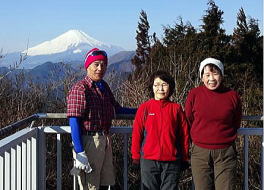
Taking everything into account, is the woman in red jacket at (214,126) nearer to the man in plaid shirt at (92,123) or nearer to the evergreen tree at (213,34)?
the man in plaid shirt at (92,123)

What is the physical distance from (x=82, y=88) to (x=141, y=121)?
0.45 meters

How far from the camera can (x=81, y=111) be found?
117 inches

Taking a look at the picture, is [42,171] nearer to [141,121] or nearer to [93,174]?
[93,174]

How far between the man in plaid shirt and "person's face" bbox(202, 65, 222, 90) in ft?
2.25

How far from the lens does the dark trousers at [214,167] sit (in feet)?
9.80

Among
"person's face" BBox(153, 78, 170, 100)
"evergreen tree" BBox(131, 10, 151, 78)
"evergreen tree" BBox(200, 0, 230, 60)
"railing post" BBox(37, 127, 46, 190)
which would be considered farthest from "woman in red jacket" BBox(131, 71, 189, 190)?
"evergreen tree" BBox(131, 10, 151, 78)

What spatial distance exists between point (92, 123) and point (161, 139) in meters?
0.47

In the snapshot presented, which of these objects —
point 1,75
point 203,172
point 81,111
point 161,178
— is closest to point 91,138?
point 81,111

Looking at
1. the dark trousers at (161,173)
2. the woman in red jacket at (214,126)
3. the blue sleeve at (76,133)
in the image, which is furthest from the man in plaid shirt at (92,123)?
the woman in red jacket at (214,126)

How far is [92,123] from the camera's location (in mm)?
3041

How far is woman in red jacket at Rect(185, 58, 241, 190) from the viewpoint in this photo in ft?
9.71

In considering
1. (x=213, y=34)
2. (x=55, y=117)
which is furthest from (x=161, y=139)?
(x=213, y=34)

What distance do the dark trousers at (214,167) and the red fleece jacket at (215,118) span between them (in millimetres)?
47

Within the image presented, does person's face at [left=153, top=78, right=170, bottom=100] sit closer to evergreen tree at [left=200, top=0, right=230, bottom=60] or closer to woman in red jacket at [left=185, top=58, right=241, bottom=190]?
woman in red jacket at [left=185, top=58, right=241, bottom=190]
